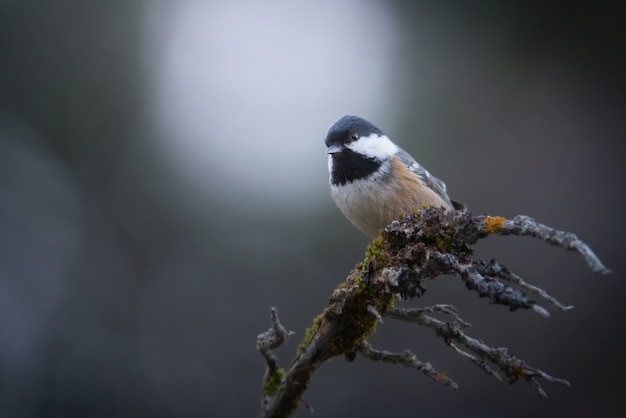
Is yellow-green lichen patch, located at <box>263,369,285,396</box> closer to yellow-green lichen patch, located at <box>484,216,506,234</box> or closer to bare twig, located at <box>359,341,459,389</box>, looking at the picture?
bare twig, located at <box>359,341,459,389</box>

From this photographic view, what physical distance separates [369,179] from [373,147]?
1.01ft

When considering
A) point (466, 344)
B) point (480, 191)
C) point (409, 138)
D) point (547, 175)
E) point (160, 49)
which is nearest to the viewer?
point (466, 344)

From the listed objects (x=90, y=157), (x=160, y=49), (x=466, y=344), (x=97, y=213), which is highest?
(x=160, y=49)

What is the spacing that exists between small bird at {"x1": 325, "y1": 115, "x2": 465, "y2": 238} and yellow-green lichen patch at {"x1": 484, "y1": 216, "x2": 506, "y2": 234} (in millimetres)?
1598

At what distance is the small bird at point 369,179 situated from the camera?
3469 millimetres

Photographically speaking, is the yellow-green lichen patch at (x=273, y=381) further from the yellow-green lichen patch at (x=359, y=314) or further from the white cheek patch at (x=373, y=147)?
the white cheek patch at (x=373, y=147)

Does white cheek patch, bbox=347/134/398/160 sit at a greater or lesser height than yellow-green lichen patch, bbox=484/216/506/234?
greater

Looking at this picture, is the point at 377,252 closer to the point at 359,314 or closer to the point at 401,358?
the point at 359,314

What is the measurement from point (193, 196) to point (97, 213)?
96 centimetres

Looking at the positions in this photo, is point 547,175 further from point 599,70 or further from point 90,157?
point 90,157

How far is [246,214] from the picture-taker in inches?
237

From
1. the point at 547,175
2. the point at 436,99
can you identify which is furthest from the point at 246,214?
the point at 547,175

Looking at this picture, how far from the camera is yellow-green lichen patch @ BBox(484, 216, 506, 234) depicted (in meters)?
1.76

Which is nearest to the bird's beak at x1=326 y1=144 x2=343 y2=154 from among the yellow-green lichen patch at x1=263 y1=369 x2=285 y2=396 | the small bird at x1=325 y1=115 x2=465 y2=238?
the small bird at x1=325 y1=115 x2=465 y2=238
